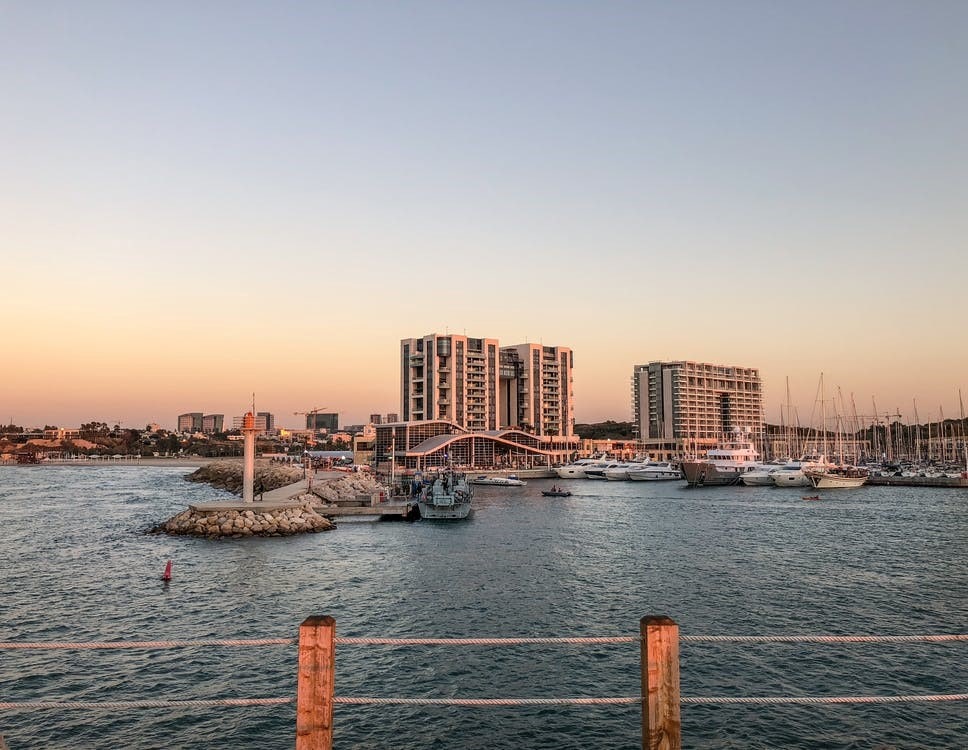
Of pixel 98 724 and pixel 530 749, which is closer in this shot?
pixel 530 749

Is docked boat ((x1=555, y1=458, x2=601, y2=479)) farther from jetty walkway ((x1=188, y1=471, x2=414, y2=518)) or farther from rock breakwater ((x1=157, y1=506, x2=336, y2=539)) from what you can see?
rock breakwater ((x1=157, y1=506, x2=336, y2=539))

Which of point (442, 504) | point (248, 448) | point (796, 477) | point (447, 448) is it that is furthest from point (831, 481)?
point (248, 448)

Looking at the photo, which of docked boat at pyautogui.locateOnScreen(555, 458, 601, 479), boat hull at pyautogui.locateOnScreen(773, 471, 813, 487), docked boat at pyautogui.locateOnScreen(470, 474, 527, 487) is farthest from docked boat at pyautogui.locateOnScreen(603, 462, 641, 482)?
boat hull at pyautogui.locateOnScreen(773, 471, 813, 487)

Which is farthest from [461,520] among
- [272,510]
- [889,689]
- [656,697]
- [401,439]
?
[401,439]

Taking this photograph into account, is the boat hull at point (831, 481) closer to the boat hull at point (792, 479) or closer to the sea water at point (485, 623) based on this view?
the boat hull at point (792, 479)

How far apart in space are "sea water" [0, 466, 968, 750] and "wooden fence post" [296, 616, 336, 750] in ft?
42.8

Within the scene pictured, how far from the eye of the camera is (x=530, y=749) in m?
17.1

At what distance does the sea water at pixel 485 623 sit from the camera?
60.3 feet

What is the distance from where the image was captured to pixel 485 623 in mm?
28094

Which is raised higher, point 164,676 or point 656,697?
point 656,697

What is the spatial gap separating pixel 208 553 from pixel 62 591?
11.6 m

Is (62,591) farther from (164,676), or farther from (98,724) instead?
(98,724)

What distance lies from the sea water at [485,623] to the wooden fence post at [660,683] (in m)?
12.8

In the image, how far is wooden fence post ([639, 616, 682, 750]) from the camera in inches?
230
